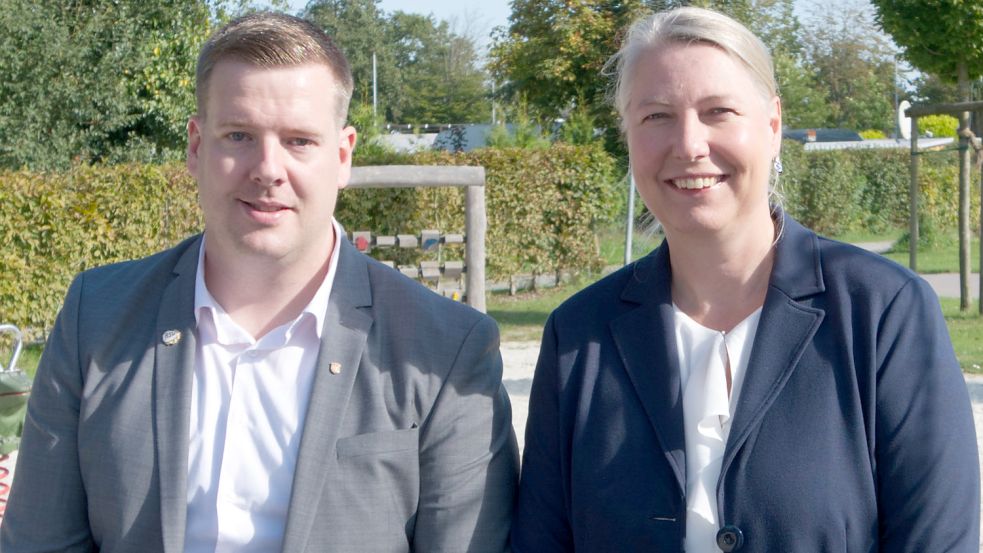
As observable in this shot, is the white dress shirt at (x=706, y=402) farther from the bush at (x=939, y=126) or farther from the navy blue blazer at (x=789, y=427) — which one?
the bush at (x=939, y=126)

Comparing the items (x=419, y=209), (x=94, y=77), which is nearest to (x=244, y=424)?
(x=419, y=209)

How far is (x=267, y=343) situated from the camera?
2.62 m

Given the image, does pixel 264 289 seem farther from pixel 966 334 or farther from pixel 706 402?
pixel 966 334

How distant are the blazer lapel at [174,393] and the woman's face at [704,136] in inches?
44.8

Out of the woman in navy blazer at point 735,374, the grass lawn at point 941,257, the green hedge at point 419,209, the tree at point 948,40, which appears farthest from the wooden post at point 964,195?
the woman in navy blazer at point 735,374

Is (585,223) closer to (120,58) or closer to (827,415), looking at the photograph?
(120,58)

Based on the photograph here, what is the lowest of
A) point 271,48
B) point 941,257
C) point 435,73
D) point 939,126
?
point 941,257

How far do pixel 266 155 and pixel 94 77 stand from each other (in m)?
12.3

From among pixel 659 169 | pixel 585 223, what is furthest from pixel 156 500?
pixel 585 223

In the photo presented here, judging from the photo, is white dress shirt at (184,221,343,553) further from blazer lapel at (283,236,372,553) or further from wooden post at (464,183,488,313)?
wooden post at (464,183,488,313)

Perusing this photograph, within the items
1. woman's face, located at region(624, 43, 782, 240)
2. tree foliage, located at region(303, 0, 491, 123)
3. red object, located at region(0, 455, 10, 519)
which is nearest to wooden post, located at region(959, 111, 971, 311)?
red object, located at region(0, 455, 10, 519)

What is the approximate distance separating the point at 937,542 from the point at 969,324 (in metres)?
10.4

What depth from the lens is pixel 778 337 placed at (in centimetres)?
237

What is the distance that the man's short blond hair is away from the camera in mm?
2504
